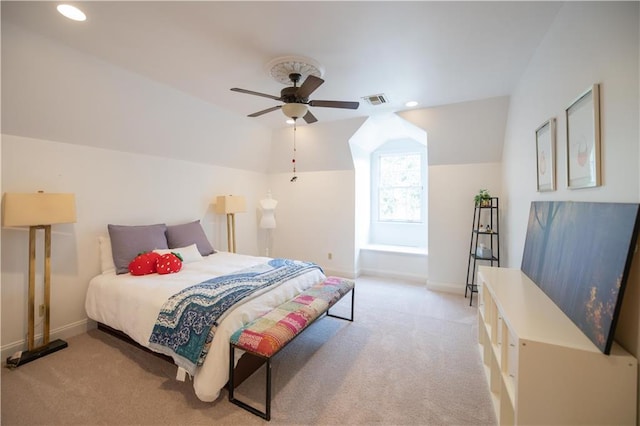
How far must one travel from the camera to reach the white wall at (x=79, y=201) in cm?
236

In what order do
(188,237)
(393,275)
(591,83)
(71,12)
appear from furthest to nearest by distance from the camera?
(393,275)
(188,237)
(71,12)
(591,83)

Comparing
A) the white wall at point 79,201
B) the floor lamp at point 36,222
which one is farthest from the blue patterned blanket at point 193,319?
the white wall at point 79,201

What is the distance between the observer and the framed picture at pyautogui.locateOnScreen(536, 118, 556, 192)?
78.1 inches

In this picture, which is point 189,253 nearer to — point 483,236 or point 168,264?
point 168,264

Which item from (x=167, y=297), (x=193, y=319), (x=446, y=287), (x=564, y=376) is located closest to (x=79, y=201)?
(x=167, y=297)

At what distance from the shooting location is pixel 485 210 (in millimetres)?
3855

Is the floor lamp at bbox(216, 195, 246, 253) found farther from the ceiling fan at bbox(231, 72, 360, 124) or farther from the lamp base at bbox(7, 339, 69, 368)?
the lamp base at bbox(7, 339, 69, 368)

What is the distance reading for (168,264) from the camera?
9.09ft

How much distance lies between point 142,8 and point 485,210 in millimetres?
4319

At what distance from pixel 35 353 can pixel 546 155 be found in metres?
4.56

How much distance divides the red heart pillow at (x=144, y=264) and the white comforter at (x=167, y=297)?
3.2 inches

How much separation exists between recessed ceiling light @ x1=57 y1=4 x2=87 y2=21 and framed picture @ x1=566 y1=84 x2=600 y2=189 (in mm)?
3227

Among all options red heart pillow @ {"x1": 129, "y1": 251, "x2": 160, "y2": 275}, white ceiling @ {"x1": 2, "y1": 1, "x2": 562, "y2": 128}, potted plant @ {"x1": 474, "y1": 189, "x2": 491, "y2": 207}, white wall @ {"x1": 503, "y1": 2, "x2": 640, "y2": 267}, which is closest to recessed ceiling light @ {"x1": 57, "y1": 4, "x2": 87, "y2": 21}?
white ceiling @ {"x1": 2, "y1": 1, "x2": 562, "y2": 128}

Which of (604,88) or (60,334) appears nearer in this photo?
(604,88)
